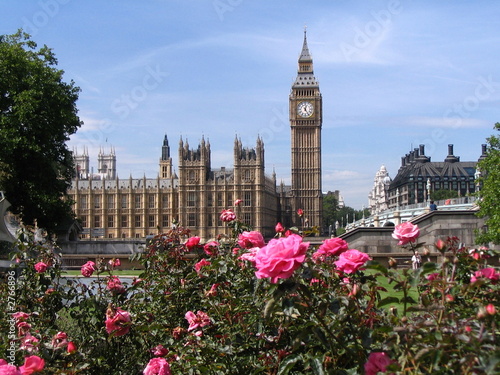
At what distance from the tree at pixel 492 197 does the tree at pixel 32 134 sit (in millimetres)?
16940

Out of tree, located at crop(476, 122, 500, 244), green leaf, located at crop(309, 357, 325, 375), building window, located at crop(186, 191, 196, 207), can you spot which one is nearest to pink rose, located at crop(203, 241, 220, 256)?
green leaf, located at crop(309, 357, 325, 375)

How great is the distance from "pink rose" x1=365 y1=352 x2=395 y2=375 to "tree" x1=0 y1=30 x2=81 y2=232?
22873 millimetres

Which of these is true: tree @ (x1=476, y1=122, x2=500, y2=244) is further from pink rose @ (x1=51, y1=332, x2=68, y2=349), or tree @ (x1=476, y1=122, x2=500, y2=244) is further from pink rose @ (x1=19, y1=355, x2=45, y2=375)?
pink rose @ (x1=19, y1=355, x2=45, y2=375)

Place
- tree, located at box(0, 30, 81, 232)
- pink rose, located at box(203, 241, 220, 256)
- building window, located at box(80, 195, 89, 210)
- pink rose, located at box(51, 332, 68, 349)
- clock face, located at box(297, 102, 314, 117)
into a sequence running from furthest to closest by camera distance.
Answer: clock face, located at box(297, 102, 314, 117), building window, located at box(80, 195, 89, 210), tree, located at box(0, 30, 81, 232), pink rose, located at box(203, 241, 220, 256), pink rose, located at box(51, 332, 68, 349)

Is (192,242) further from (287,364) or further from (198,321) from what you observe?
(287,364)

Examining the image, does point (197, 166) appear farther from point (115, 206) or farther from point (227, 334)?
point (227, 334)

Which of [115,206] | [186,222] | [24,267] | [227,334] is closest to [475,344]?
[227,334]

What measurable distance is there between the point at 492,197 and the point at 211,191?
5570 cm

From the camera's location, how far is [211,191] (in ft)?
266

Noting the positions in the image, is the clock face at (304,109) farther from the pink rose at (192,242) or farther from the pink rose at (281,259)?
the pink rose at (281,259)

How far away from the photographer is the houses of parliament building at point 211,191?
8050 centimetres

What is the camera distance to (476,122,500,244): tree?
2580 centimetres

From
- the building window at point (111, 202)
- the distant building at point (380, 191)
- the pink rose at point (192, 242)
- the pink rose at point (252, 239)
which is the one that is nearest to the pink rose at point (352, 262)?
the pink rose at point (252, 239)

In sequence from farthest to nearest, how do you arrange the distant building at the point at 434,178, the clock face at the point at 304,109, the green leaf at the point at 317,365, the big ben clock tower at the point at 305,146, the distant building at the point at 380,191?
the distant building at the point at 380,191 → the distant building at the point at 434,178 → the clock face at the point at 304,109 → the big ben clock tower at the point at 305,146 → the green leaf at the point at 317,365
